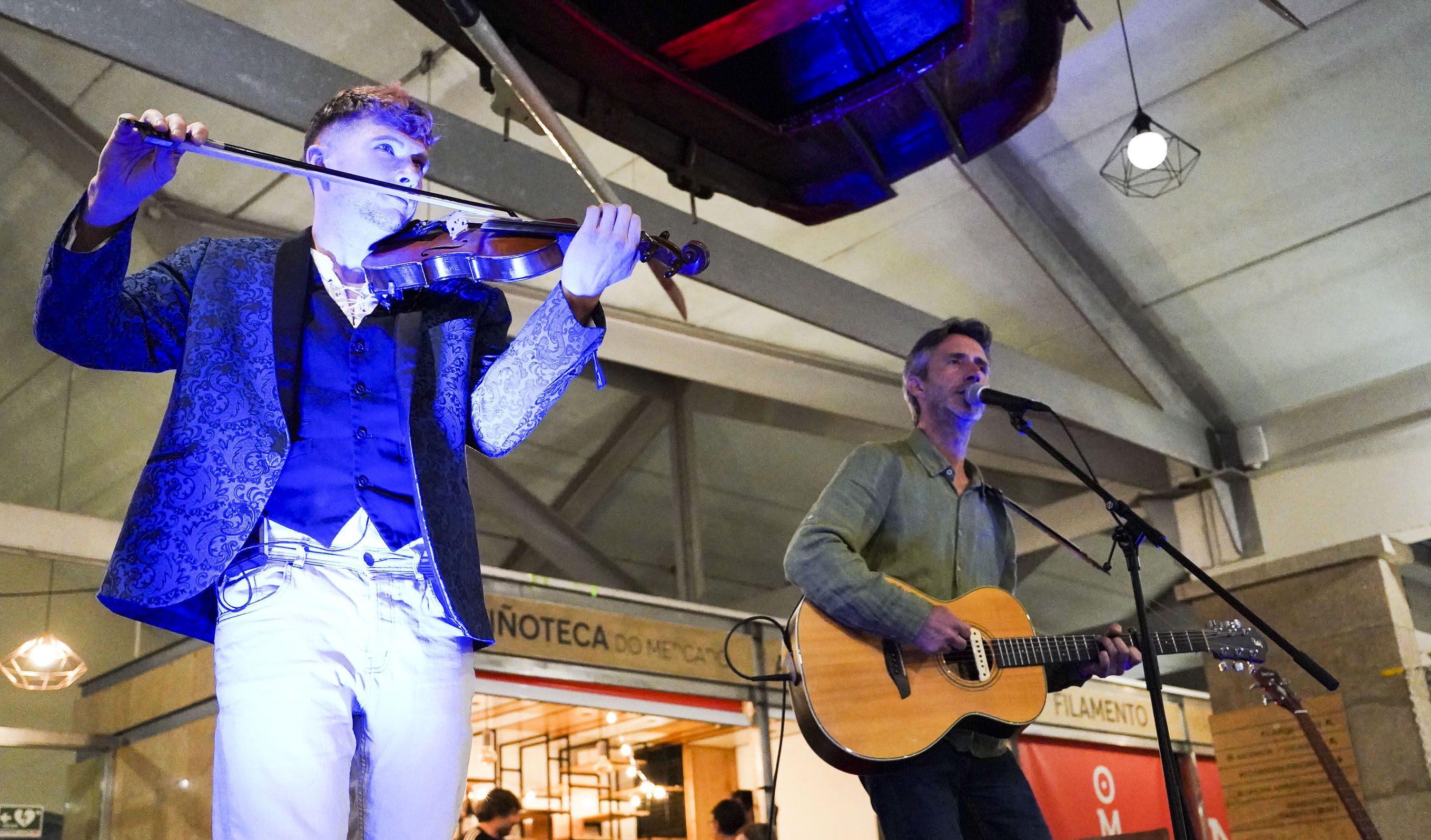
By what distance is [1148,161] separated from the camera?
5859 millimetres

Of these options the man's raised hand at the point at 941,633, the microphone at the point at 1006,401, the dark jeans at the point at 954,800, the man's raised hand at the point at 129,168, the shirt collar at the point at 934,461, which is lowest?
the dark jeans at the point at 954,800

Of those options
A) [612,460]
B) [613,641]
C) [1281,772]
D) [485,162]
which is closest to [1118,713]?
[1281,772]

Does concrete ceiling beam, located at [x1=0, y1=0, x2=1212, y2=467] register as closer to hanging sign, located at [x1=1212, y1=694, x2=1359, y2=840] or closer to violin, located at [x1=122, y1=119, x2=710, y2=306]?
hanging sign, located at [x1=1212, y1=694, x2=1359, y2=840]

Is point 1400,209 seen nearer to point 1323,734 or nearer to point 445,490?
point 1323,734

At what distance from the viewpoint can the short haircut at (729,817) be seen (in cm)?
628

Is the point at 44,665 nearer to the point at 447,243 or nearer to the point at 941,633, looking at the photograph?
the point at 941,633

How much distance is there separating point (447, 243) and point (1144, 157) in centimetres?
486

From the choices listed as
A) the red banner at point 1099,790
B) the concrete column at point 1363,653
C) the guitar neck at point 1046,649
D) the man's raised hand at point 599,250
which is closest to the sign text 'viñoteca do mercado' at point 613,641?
the red banner at point 1099,790

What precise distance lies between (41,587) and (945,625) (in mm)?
6569

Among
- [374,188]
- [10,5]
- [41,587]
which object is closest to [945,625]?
[374,188]

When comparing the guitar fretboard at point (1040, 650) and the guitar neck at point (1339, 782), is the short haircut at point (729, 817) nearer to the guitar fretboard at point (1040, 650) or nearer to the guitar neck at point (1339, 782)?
the guitar neck at point (1339, 782)

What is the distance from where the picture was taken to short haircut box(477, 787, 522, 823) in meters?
5.99

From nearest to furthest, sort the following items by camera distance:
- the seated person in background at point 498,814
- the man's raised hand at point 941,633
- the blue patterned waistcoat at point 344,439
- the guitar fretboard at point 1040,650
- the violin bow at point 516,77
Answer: the blue patterned waistcoat at point 344,439, the man's raised hand at point 941,633, the guitar fretboard at point 1040,650, the violin bow at point 516,77, the seated person in background at point 498,814

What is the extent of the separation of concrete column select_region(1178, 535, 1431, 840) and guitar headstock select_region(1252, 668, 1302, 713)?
61.7 inches
